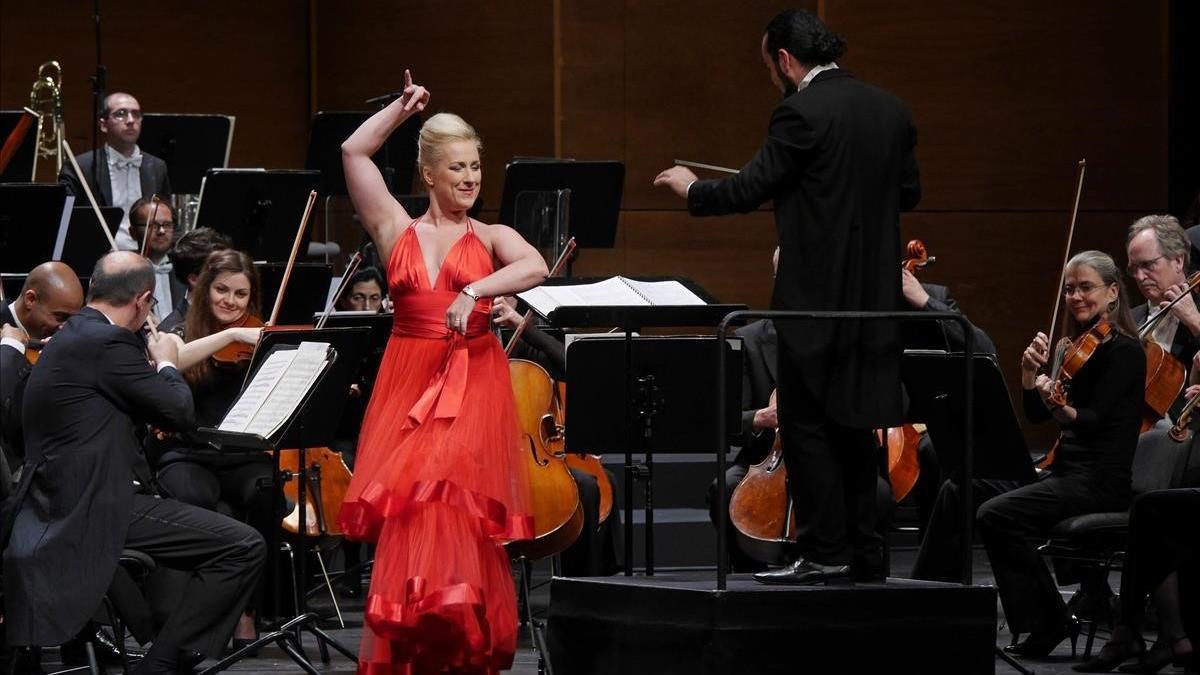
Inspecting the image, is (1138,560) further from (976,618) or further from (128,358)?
(128,358)

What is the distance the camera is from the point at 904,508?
7.45 meters

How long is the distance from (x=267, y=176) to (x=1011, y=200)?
388 cm

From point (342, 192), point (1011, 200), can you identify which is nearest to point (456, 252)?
point (342, 192)

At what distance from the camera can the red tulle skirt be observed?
12.8 feet

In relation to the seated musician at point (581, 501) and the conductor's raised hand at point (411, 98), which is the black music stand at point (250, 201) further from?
the conductor's raised hand at point (411, 98)

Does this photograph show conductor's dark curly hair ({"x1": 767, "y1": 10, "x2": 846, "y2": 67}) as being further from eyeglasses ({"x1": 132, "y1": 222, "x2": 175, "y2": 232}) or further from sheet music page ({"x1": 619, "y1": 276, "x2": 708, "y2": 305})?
eyeglasses ({"x1": 132, "y1": 222, "x2": 175, "y2": 232})

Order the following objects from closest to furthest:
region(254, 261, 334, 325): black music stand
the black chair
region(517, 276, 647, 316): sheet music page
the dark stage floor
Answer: region(517, 276, 647, 316): sheet music page, the dark stage floor, the black chair, region(254, 261, 334, 325): black music stand

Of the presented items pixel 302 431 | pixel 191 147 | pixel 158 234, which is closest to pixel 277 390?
pixel 302 431

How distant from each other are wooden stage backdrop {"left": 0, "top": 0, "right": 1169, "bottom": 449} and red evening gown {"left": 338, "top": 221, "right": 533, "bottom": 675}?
4135 millimetres

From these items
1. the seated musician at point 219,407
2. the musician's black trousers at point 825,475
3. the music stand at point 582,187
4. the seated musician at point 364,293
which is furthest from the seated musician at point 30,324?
the musician's black trousers at point 825,475

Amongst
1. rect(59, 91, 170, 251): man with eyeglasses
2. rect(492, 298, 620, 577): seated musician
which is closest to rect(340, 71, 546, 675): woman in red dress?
rect(492, 298, 620, 577): seated musician

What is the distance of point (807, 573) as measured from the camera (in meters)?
3.95

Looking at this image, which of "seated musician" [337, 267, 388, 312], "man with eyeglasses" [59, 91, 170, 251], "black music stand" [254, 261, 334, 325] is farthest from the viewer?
"man with eyeglasses" [59, 91, 170, 251]

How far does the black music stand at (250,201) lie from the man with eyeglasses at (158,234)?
0.49m
